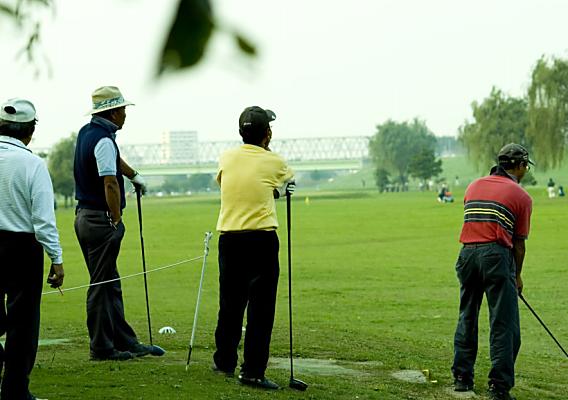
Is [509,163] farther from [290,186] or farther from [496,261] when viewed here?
[290,186]

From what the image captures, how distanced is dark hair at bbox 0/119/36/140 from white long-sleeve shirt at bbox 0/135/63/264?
3.4 inches

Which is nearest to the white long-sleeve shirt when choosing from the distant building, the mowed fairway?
the mowed fairway

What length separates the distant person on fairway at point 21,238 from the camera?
6641 millimetres

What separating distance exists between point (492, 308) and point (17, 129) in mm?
4075

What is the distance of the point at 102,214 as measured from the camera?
8586 mm

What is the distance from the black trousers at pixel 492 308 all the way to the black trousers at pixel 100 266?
288 cm

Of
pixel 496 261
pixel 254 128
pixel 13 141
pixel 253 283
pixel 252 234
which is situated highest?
pixel 254 128

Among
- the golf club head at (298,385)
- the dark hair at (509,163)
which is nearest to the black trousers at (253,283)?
the golf club head at (298,385)

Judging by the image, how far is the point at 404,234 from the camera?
4459cm

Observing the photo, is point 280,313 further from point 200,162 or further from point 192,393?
point 200,162

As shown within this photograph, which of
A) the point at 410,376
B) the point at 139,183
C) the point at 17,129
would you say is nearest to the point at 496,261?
the point at 410,376

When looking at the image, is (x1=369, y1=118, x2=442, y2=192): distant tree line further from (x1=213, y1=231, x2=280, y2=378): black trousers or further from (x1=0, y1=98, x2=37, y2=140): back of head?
(x1=0, y1=98, x2=37, y2=140): back of head

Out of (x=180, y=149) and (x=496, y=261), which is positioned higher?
(x=180, y=149)

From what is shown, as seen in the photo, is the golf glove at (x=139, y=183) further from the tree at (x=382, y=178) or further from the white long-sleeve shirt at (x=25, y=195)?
the tree at (x=382, y=178)
